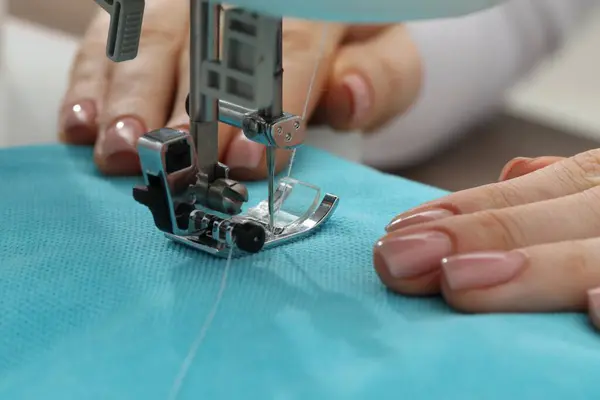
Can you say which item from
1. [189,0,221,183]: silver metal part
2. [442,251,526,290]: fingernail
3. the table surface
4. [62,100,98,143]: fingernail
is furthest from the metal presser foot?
the table surface

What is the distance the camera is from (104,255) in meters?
0.53

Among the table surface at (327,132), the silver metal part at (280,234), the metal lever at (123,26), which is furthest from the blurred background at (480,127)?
the metal lever at (123,26)

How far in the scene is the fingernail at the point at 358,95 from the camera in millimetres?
902

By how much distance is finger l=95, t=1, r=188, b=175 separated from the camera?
72 centimetres

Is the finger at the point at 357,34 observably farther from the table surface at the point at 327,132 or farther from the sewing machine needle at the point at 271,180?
the sewing machine needle at the point at 271,180

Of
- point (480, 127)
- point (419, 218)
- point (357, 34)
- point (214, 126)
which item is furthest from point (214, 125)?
point (480, 127)

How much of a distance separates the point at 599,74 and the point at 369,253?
1054mm

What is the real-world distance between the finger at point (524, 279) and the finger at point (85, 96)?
44cm

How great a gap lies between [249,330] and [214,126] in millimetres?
141

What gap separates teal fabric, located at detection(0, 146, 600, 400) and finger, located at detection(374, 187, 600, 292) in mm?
25

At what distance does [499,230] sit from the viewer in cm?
50

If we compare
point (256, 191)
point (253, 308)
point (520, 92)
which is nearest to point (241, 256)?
point (253, 308)

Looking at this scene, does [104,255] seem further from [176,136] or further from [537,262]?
[537,262]

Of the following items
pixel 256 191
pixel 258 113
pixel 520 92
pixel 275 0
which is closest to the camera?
pixel 275 0
